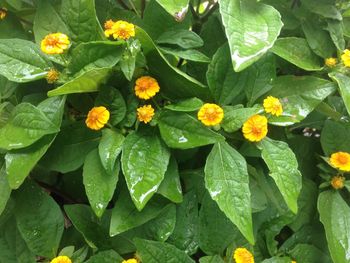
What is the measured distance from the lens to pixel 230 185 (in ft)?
2.33

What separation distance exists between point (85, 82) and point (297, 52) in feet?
1.33

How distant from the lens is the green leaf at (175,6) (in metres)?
0.68

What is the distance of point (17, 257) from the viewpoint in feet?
2.82

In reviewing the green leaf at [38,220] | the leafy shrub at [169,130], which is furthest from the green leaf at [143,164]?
the green leaf at [38,220]

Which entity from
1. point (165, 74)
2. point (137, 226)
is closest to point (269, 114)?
point (165, 74)

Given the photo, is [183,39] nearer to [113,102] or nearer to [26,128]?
[113,102]

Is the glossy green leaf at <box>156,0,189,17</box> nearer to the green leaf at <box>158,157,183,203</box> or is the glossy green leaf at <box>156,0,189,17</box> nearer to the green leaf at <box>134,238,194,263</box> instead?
the green leaf at <box>158,157,183,203</box>

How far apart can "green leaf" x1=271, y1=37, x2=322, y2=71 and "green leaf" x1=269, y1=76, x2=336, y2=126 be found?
0.03 meters

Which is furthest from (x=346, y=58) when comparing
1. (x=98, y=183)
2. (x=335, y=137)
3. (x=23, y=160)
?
(x=23, y=160)

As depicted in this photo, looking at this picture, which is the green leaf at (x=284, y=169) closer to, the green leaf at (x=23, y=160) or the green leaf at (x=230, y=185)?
the green leaf at (x=230, y=185)

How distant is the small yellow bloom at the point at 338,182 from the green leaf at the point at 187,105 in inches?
14.2

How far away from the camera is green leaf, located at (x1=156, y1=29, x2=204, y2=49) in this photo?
78 centimetres

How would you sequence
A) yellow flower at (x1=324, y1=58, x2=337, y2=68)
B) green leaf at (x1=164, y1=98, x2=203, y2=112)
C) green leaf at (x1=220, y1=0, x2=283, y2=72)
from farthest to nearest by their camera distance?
1. yellow flower at (x1=324, y1=58, x2=337, y2=68)
2. green leaf at (x1=164, y1=98, x2=203, y2=112)
3. green leaf at (x1=220, y1=0, x2=283, y2=72)

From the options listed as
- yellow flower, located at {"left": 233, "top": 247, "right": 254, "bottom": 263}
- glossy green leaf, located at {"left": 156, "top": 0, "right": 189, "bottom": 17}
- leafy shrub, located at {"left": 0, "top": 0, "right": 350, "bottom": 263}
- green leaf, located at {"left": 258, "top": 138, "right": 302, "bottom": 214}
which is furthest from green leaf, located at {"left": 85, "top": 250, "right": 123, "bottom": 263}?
glossy green leaf, located at {"left": 156, "top": 0, "right": 189, "bottom": 17}
